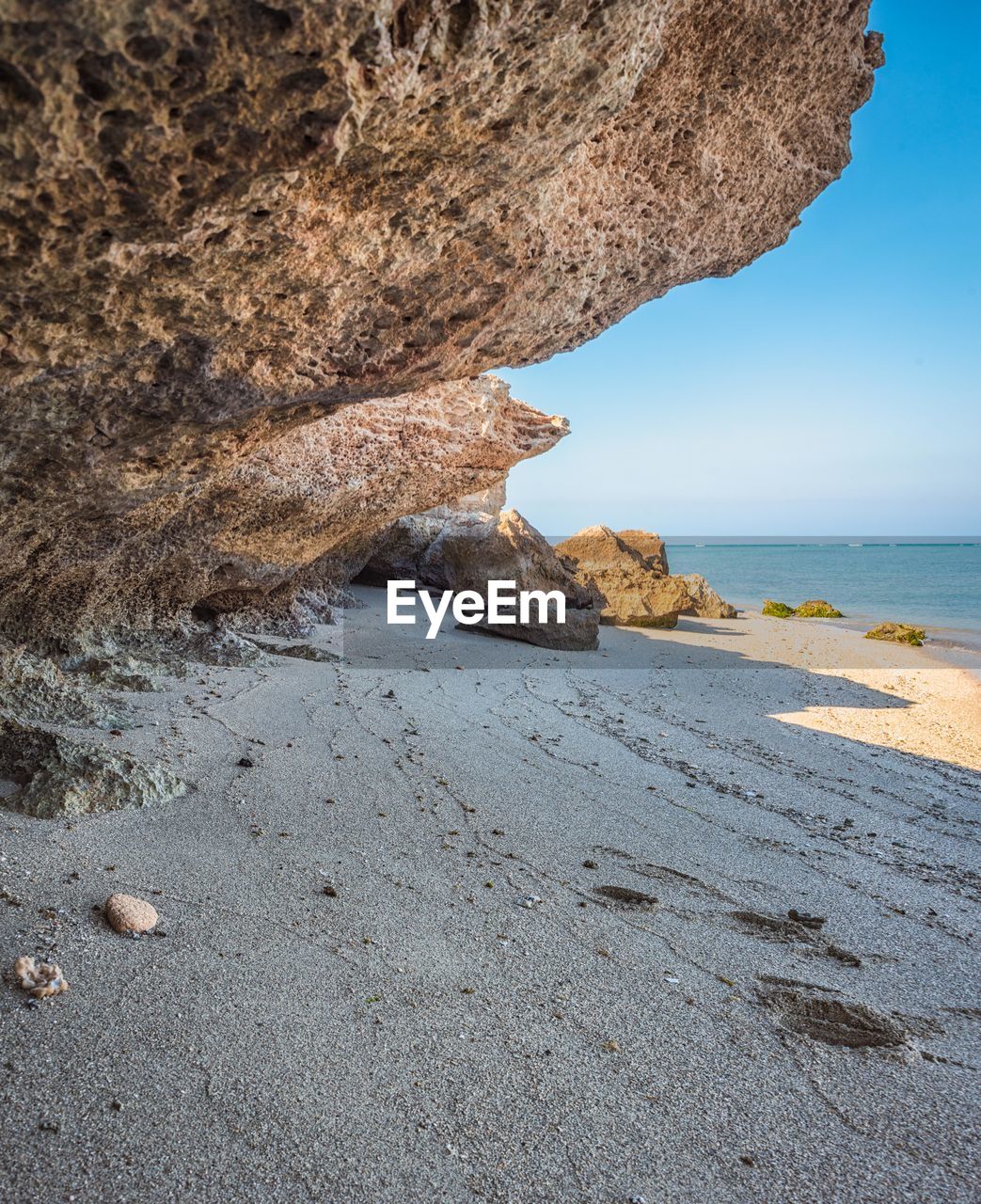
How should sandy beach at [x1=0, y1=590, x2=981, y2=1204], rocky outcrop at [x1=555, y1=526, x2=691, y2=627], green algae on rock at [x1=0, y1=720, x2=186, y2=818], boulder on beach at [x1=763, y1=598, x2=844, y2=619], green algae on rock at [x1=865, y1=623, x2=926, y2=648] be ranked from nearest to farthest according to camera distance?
sandy beach at [x1=0, y1=590, x2=981, y2=1204] → green algae on rock at [x1=0, y1=720, x2=186, y2=818] → rocky outcrop at [x1=555, y1=526, x2=691, y2=627] → green algae on rock at [x1=865, y1=623, x2=926, y2=648] → boulder on beach at [x1=763, y1=598, x2=844, y2=619]

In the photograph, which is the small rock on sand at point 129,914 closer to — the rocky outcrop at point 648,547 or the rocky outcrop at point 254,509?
the rocky outcrop at point 254,509

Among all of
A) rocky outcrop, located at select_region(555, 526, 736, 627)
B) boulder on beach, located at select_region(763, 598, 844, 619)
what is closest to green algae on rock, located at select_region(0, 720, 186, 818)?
rocky outcrop, located at select_region(555, 526, 736, 627)

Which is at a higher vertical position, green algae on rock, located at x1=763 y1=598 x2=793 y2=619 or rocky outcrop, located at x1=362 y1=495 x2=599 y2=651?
rocky outcrop, located at x1=362 y1=495 x2=599 y2=651

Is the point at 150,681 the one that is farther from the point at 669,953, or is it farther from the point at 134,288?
the point at 669,953

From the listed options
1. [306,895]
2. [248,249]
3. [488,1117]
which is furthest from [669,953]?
[248,249]

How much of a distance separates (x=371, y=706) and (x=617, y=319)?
9.31 feet

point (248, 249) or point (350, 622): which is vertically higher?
point (248, 249)

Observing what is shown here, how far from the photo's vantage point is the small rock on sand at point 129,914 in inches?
90.0

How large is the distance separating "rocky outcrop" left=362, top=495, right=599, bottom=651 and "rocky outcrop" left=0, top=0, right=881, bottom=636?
485cm

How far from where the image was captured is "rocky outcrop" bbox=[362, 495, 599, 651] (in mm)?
9094

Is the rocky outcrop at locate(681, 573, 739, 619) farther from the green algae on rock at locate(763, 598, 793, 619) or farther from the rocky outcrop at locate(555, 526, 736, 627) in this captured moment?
the green algae on rock at locate(763, 598, 793, 619)

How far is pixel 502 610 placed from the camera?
9594 millimetres

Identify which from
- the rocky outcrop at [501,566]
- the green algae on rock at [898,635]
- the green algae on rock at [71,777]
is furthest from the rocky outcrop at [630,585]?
the green algae on rock at [71,777]

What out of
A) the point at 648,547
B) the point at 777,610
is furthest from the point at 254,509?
the point at 777,610
